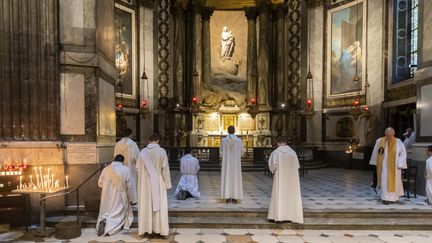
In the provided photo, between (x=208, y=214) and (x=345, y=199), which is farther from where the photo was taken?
(x=345, y=199)

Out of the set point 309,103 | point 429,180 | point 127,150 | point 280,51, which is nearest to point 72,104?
point 127,150

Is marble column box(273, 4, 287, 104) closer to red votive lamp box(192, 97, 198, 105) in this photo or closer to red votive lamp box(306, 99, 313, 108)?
red votive lamp box(306, 99, 313, 108)

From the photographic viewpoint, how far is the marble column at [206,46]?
735 inches

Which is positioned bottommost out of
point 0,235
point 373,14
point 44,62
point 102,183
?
point 0,235

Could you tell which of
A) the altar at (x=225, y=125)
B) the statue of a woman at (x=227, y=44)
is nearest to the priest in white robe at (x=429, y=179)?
the altar at (x=225, y=125)

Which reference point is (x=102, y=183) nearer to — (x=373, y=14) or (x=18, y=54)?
(x=18, y=54)

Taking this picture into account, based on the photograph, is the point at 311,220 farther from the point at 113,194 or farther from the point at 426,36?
the point at 426,36

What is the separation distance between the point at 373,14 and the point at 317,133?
239 inches

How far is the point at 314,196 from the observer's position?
28.8 feet

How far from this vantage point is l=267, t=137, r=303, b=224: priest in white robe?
6762 mm

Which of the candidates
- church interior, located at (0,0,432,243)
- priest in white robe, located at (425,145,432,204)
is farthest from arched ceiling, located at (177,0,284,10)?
priest in white robe, located at (425,145,432,204)

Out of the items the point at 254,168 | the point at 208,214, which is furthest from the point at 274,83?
the point at 208,214

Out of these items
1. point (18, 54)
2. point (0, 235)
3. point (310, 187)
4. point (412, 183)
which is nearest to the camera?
point (0, 235)

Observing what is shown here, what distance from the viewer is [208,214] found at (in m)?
7.27
